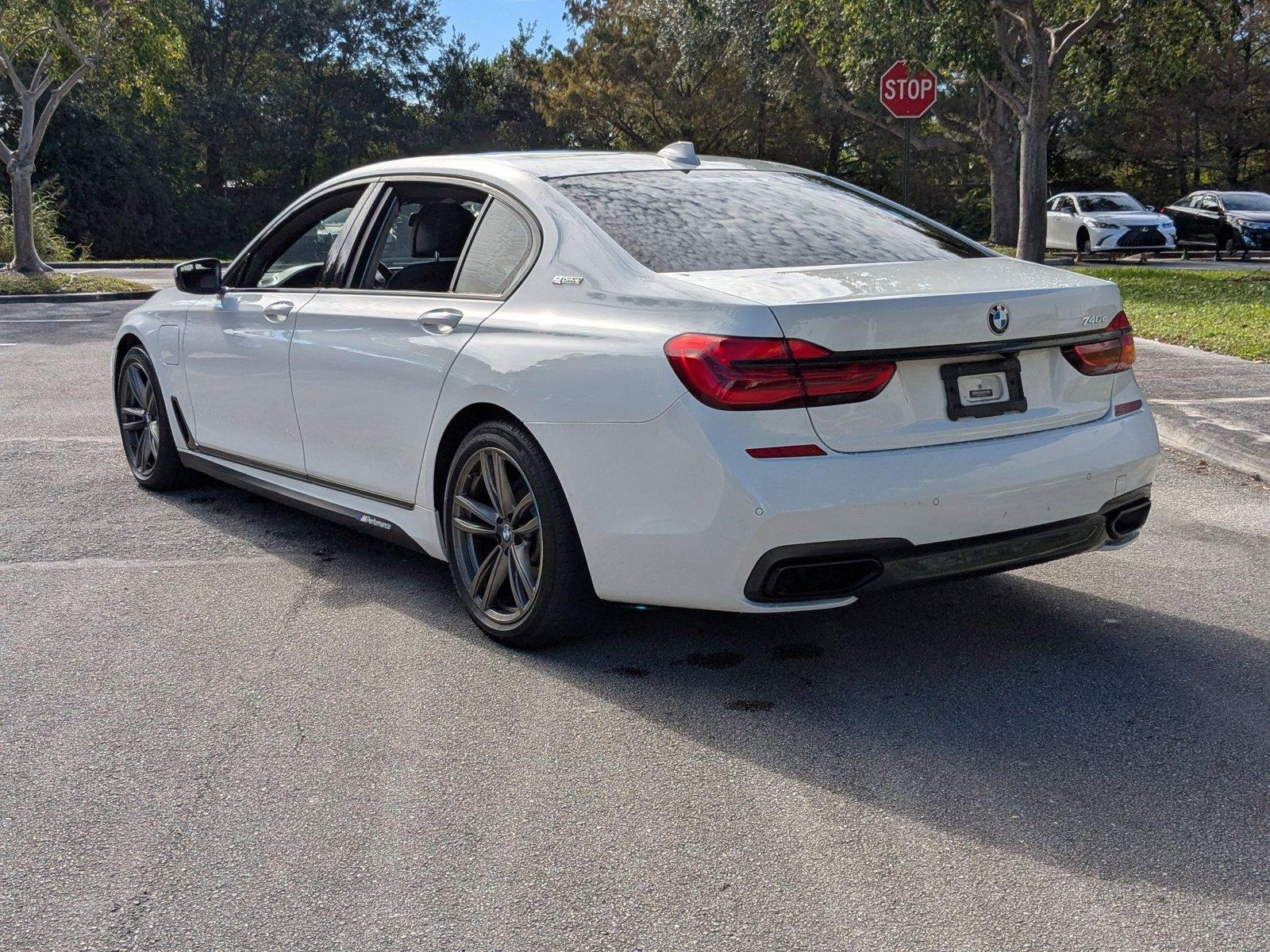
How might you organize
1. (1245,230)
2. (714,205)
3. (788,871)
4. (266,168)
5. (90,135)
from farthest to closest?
(266,168)
(90,135)
(1245,230)
(714,205)
(788,871)

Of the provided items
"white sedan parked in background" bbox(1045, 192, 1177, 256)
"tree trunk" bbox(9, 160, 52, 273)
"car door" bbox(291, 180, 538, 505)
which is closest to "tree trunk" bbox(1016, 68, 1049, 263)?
"white sedan parked in background" bbox(1045, 192, 1177, 256)

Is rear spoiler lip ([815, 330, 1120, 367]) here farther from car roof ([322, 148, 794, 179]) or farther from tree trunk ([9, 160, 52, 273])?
tree trunk ([9, 160, 52, 273])

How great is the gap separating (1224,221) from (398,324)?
2744cm

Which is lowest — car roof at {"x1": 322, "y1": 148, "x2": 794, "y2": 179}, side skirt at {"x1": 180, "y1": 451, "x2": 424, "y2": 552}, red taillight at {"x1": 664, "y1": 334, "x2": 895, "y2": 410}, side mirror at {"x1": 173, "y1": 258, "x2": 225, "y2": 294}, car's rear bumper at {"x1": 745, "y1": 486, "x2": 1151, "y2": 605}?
side skirt at {"x1": 180, "y1": 451, "x2": 424, "y2": 552}

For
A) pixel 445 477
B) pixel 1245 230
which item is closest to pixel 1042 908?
pixel 445 477

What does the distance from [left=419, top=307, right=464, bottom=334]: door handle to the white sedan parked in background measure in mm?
24123

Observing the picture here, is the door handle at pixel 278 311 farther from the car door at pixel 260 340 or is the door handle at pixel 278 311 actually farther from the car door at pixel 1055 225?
the car door at pixel 1055 225

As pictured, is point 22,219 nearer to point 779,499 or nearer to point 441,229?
point 441,229

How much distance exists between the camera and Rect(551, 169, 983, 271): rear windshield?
Result: 4.49 m

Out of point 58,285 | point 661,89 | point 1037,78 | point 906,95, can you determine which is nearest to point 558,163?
point 906,95

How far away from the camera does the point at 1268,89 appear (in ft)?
137

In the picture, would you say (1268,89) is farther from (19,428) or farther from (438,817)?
(438,817)

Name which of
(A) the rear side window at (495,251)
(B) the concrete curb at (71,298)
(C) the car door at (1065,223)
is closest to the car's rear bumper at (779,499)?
(A) the rear side window at (495,251)

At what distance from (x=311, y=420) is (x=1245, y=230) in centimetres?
2680
